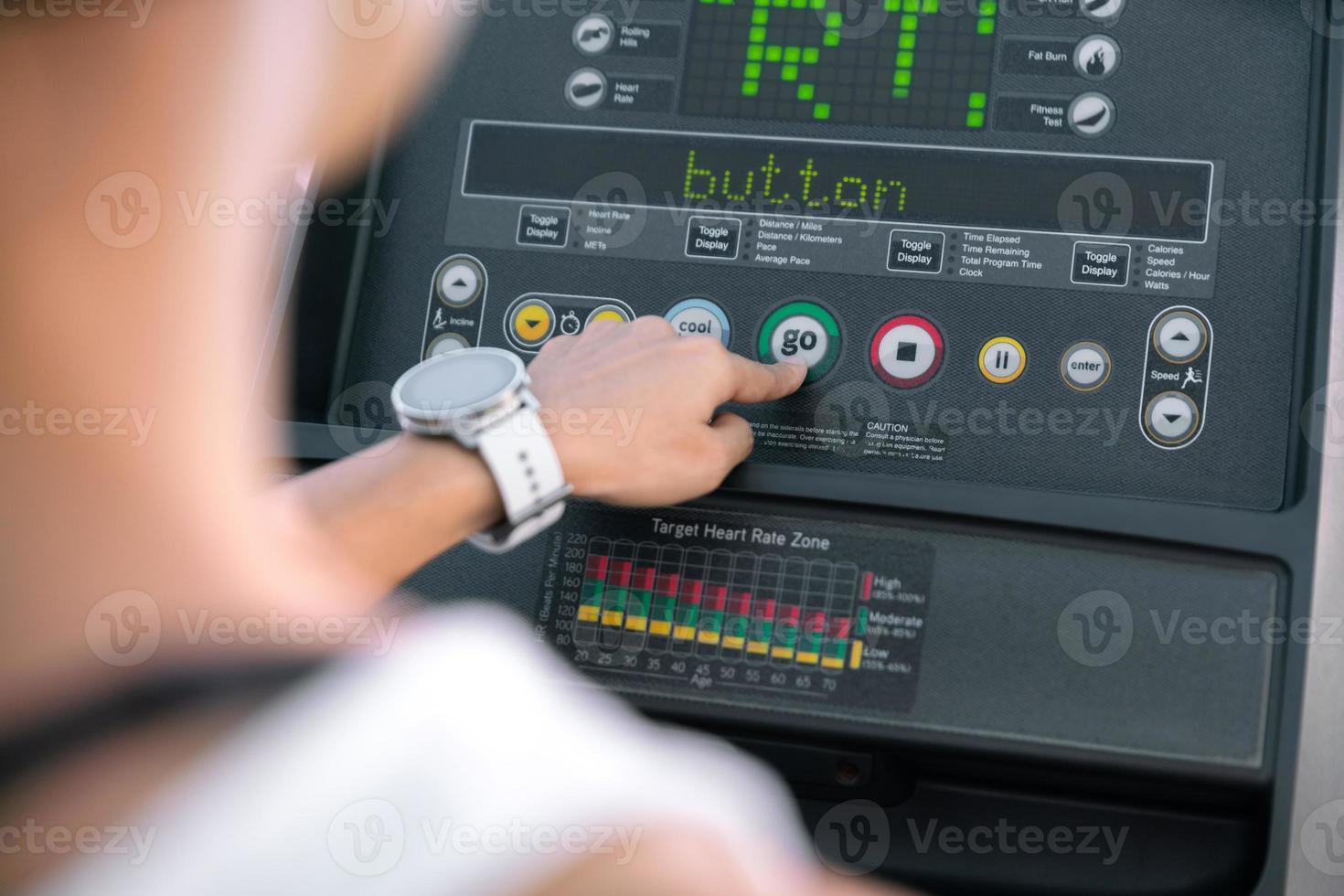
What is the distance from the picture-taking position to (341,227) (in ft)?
4.21

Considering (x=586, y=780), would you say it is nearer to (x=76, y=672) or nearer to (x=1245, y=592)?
(x=76, y=672)

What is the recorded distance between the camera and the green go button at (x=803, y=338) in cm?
115

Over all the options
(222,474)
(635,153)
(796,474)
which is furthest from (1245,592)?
(222,474)

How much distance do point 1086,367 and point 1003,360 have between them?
69 millimetres

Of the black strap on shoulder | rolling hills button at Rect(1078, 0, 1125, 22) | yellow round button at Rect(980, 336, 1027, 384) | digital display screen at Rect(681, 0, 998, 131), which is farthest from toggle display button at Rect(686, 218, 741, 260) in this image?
the black strap on shoulder

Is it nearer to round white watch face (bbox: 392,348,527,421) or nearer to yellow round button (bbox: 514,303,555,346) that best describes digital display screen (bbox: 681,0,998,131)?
yellow round button (bbox: 514,303,555,346)

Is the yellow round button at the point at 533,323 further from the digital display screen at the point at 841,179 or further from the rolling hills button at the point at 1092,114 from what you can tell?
the rolling hills button at the point at 1092,114

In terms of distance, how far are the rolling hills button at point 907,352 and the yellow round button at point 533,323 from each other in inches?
11.9

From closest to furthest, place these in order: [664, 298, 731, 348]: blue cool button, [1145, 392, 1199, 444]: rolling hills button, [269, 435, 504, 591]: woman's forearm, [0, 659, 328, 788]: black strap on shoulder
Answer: [0, 659, 328, 788]: black strap on shoulder
[269, 435, 504, 591]: woman's forearm
[1145, 392, 1199, 444]: rolling hills button
[664, 298, 731, 348]: blue cool button

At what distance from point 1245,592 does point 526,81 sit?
808 mm

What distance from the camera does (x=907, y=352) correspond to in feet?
3.72

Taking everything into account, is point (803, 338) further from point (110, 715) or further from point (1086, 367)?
point (110, 715)

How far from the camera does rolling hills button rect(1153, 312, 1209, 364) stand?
3.55ft

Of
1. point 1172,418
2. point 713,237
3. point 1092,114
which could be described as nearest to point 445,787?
point 713,237
